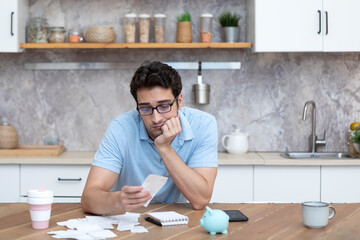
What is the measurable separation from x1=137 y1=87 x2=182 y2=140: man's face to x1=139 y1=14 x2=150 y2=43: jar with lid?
1.51m

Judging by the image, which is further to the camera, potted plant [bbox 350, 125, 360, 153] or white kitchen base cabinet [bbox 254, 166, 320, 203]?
potted plant [bbox 350, 125, 360, 153]

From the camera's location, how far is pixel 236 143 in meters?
3.75

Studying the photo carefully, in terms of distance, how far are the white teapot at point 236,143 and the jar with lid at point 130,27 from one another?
930 mm

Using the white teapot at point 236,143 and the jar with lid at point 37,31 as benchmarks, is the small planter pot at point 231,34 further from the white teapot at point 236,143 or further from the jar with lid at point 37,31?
the jar with lid at point 37,31

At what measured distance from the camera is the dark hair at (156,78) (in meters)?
2.22

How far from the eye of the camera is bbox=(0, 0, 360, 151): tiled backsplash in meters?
3.93

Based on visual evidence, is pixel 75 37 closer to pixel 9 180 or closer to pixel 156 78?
pixel 9 180

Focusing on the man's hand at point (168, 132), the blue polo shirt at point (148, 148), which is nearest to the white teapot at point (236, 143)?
the blue polo shirt at point (148, 148)

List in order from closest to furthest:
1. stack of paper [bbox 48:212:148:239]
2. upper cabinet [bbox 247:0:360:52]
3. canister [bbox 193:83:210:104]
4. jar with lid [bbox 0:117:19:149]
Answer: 1. stack of paper [bbox 48:212:148:239]
2. upper cabinet [bbox 247:0:360:52]
3. jar with lid [bbox 0:117:19:149]
4. canister [bbox 193:83:210:104]

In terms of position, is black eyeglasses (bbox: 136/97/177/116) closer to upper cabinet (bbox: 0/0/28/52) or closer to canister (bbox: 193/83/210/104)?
canister (bbox: 193/83/210/104)

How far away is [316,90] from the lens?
155 inches

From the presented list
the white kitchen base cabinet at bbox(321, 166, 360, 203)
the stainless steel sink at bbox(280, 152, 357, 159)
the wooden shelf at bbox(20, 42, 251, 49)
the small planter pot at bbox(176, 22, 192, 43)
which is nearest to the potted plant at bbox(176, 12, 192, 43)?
the small planter pot at bbox(176, 22, 192, 43)

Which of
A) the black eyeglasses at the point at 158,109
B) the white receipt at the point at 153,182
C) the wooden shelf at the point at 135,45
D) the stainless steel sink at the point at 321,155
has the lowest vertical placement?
the stainless steel sink at the point at 321,155

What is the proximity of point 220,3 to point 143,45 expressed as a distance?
69 centimetres
